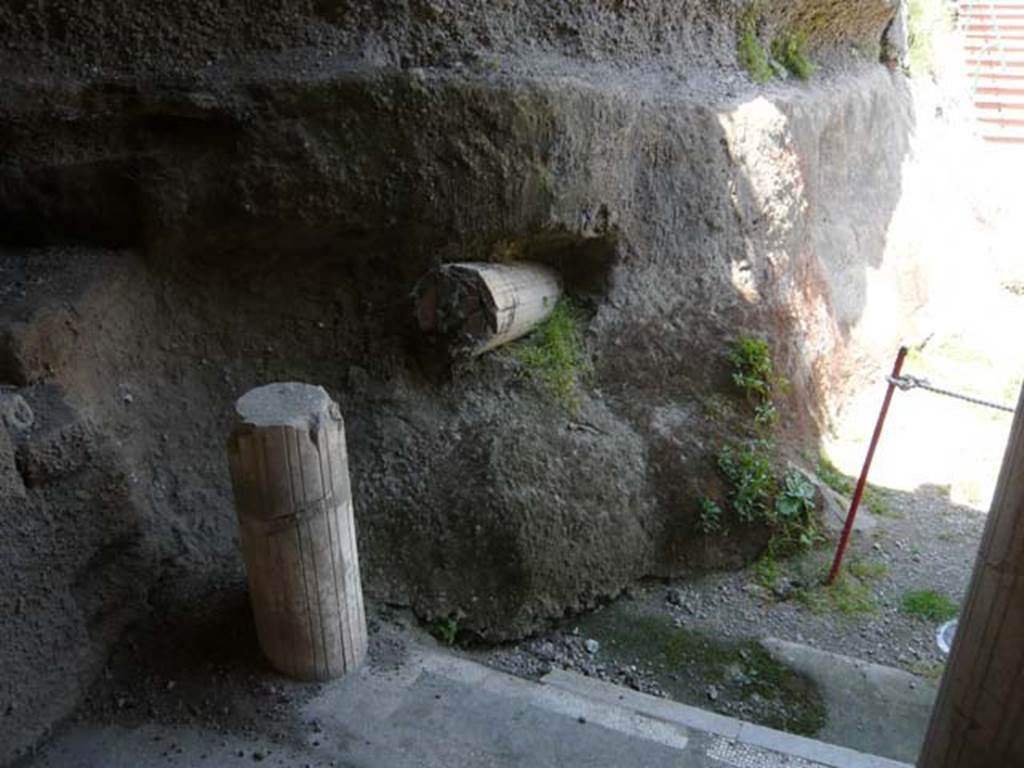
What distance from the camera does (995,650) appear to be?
3.87ft

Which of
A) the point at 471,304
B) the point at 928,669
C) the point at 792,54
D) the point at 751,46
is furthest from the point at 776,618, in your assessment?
the point at 792,54

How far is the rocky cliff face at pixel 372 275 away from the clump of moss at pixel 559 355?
0.08m

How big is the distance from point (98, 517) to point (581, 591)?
2.05 m

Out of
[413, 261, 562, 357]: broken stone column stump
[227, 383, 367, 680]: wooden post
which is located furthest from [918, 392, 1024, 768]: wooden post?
[413, 261, 562, 357]: broken stone column stump

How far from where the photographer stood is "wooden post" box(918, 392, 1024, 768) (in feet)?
3.72

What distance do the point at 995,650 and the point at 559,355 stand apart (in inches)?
117

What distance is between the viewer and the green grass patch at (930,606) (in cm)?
401

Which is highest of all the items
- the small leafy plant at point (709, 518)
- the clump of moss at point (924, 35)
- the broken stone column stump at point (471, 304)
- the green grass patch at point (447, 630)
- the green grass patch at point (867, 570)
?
the clump of moss at point (924, 35)

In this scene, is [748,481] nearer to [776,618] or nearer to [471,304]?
[776,618]

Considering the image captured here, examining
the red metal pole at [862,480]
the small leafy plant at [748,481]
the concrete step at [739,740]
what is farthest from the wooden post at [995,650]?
the small leafy plant at [748,481]

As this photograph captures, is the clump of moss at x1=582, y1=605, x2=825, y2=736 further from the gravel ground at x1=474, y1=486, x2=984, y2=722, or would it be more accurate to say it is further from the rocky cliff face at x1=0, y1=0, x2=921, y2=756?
the rocky cliff face at x1=0, y1=0, x2=921, y2=756

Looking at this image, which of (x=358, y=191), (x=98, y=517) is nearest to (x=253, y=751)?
(x=98, y=517)

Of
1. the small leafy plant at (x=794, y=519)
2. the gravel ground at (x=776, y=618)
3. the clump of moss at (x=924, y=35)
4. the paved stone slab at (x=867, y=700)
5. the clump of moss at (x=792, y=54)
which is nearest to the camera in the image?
the paved stone slab at (x=867, y=700)

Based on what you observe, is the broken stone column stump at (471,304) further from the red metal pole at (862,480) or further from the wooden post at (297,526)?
the red metal pole at (862,480)
